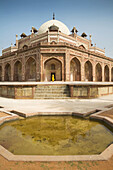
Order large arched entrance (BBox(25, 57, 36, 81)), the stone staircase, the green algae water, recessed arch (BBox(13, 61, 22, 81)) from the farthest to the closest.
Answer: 1. recessed arch (BBox(13, 61, 22, 81))
2. large arched entrance (BBox(25, 57, 36, 81))
3. the stone staircase
4. the green algae water

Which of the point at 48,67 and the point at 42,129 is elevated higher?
the point at 48,67

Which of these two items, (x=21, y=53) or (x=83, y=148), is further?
(x=21, y=53)

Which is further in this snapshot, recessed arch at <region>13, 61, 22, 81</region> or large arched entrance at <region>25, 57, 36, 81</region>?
recessed arch at <region>13, 61, 22, 81</region>

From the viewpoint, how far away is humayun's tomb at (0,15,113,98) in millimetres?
18078

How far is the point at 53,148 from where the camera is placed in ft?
6.21

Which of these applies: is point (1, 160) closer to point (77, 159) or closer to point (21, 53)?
point (77, 159)

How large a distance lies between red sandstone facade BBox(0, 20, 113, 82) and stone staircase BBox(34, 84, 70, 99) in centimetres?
913

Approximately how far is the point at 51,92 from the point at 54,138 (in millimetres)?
6225

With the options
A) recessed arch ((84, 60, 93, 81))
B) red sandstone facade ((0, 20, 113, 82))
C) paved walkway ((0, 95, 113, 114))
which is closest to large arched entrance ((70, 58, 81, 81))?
red sandstone facade ((0, 20, 113, 82))

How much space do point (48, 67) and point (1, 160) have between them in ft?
65.8

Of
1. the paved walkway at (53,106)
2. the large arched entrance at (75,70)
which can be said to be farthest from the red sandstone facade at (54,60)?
the paved walkway at (53,106)

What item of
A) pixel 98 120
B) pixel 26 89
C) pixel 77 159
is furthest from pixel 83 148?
A: pixel 26 89

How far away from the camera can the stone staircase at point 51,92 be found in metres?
8.05

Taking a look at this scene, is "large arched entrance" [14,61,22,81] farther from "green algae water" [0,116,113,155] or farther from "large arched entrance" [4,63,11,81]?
"green algae water" [0,116,113,155]
